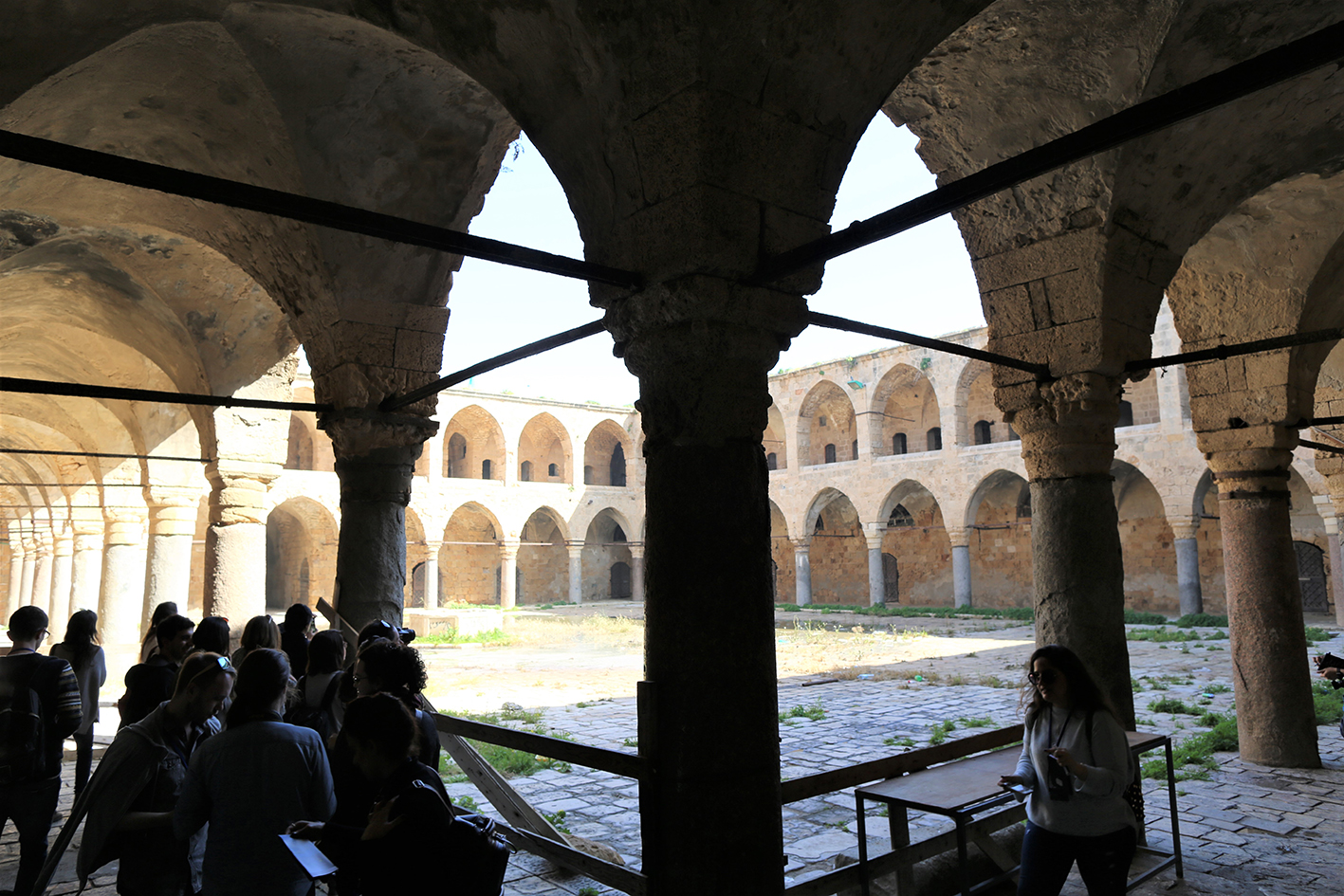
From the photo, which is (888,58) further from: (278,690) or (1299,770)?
(1299,770)

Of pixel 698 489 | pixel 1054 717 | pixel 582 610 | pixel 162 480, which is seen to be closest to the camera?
pixel 698 489

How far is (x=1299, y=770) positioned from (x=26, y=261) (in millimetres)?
10247

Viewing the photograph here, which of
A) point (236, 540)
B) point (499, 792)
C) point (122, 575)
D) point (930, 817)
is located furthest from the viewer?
point (122, 575)

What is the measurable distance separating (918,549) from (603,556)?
1163 centimetres

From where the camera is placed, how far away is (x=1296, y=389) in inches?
244

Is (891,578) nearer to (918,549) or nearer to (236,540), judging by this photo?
(918,549)

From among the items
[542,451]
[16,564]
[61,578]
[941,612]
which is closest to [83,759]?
[61,578]

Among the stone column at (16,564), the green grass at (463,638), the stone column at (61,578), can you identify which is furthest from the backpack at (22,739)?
the stone column at (16,564)

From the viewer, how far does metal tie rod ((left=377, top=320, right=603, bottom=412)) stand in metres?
3.56

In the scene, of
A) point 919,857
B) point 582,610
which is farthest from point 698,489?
point 582,610

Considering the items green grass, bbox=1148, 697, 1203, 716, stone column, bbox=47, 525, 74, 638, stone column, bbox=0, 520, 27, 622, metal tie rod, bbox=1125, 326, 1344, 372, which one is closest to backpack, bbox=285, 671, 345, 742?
metal tie rod, bbox=1125, 326, 1344, 372

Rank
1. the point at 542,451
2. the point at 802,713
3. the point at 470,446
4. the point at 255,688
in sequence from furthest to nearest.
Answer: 1. the point at 542,451
2. the point at 470,446
3. the point at 802,713
4. the point at 255,688

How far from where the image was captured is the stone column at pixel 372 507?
5012 mm

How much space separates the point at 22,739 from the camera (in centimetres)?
355
